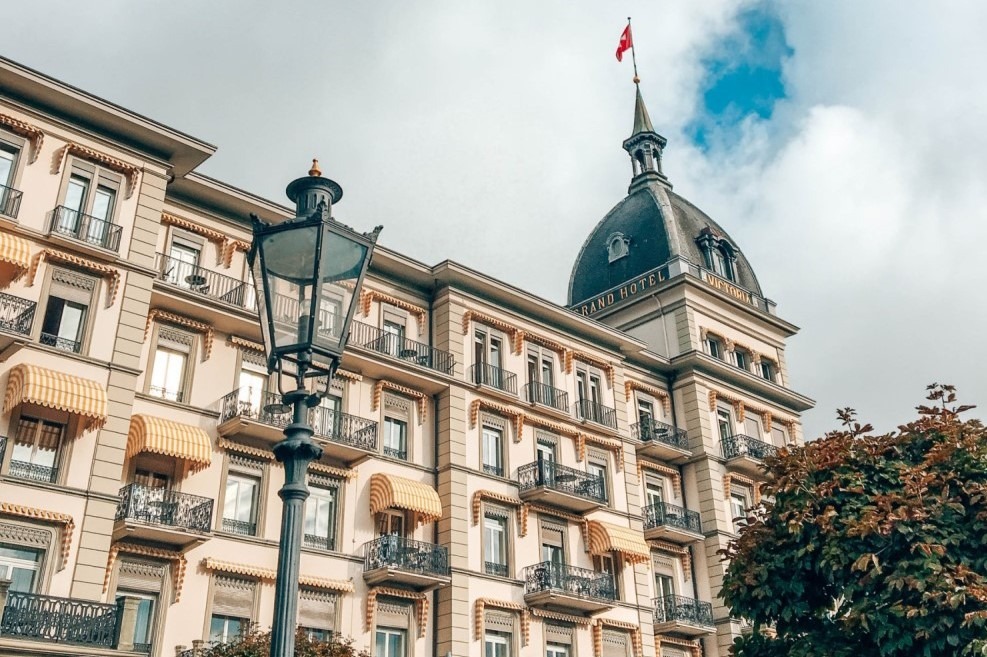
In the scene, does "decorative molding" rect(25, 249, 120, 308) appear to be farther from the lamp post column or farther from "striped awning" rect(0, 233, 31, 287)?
Result: the lamp post column

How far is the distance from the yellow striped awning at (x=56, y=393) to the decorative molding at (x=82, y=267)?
2213 mm

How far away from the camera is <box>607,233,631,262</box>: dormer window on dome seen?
43219 millimetres

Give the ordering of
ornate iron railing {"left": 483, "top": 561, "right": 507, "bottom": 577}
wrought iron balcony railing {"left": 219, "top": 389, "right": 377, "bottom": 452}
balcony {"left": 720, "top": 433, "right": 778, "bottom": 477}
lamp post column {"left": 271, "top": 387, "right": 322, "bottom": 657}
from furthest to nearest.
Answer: balcony {"left": 720, "top": 433, "right": 778, "bottom": 477} → ornate iron railing {"left": 483, "top": 561, "right": 507, "bottom": 577} → wrought iron balcony railing {"left": 219, "top": 389, "right": 377, "bottom": 452} → lamp post column {"left": 271, "top": 387, "right": 322, "bottom": 657}

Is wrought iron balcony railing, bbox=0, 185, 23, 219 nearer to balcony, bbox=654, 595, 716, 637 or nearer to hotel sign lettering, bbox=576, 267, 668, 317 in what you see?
balcony, bbox=654, 595, 716, 637

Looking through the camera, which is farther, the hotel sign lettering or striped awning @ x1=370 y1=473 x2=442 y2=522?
the hotel sign lettering

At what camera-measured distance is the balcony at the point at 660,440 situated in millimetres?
34969

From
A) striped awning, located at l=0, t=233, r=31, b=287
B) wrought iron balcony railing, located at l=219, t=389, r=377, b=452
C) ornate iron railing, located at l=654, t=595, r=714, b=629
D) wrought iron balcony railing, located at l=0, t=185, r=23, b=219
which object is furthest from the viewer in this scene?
ornate iron railing, located at l=654, t=595, r=714, b=629

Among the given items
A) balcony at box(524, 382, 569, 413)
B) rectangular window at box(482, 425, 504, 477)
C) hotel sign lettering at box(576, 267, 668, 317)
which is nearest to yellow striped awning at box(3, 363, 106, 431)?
rectangular window at box(482, 425, 504, 477)

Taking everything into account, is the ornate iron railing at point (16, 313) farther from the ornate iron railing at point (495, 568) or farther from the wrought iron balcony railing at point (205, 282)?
the ornate iron railing at point (495, 568)

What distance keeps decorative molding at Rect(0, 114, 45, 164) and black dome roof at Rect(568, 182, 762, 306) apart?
25.3 m

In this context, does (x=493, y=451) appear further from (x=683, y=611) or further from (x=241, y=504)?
(x=683, y=611)

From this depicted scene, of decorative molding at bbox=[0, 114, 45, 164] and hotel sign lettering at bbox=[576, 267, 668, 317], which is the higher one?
hotel sign lettering at bbox=[576, 267, 668, 317]

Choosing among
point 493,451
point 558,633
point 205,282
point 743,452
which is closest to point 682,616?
point 558,633

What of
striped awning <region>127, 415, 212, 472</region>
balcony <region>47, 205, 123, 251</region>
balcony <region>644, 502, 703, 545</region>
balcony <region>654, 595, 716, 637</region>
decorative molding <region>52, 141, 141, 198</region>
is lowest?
balcony <region>654, 595, 716, 637</region>
